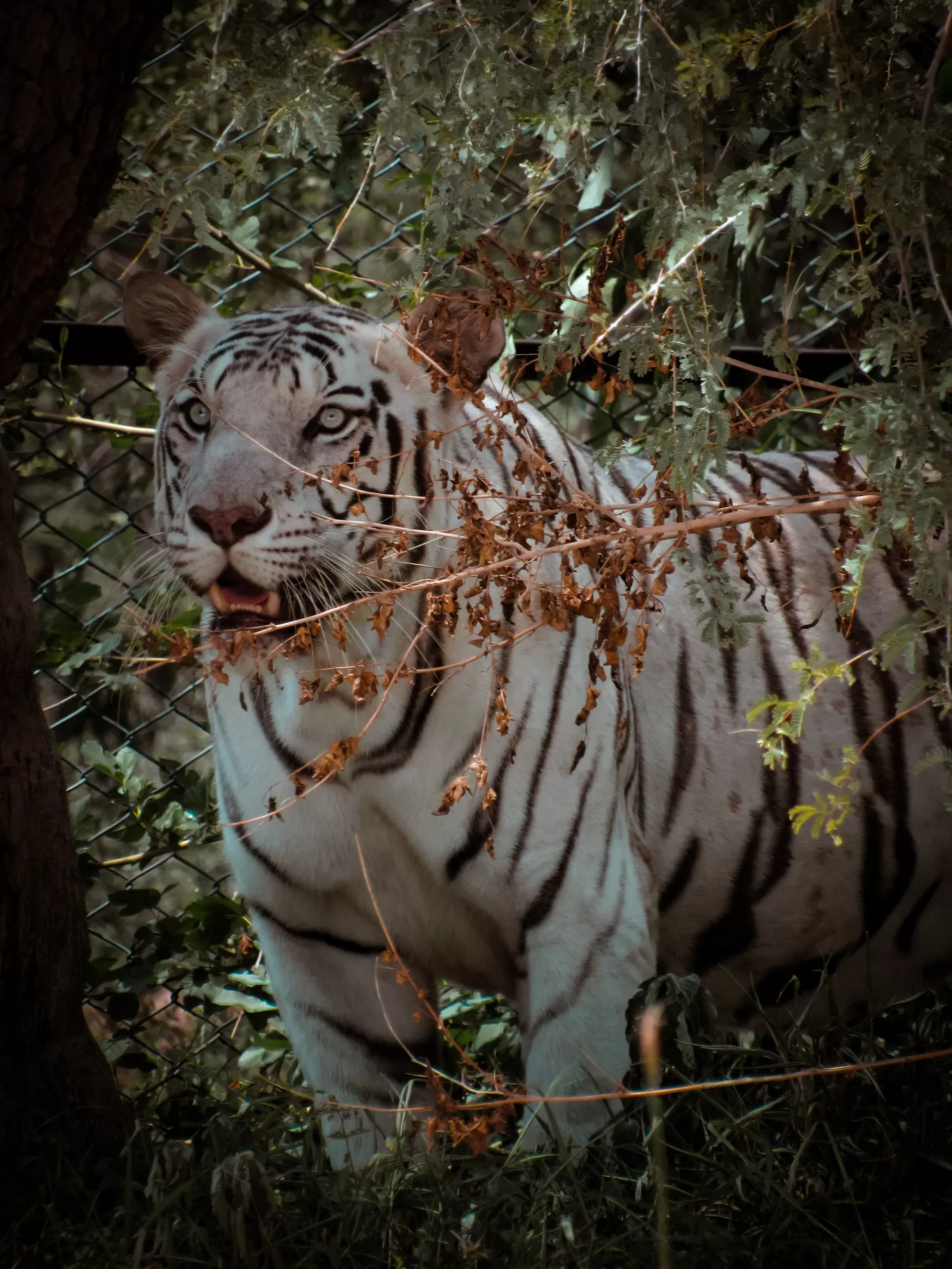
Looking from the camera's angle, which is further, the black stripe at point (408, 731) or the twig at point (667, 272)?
the black stripe at point (408, 731)

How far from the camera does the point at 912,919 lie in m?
2.66

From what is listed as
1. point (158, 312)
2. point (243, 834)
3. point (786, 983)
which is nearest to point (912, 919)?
point (786, 983)

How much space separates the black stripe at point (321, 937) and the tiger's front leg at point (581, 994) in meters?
0.30

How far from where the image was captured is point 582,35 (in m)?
1.87

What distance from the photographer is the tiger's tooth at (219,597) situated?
204 centimetres

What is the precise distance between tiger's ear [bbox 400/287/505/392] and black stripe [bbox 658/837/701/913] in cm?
90

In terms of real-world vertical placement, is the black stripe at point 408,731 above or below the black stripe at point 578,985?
above

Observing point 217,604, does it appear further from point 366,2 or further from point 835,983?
point 366,2

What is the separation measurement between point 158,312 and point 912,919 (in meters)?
1.76

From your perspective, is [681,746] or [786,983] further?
[786,983]

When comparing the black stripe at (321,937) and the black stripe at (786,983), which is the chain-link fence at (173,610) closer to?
the black stripe at (321,937)

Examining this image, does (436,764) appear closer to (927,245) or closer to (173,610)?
(173,610)

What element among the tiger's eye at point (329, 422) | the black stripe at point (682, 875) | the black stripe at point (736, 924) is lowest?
the black stripe at point (736, 924)

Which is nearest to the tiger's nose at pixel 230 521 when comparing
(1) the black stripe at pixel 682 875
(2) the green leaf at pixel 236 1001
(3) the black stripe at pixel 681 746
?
(3) the black stripe at pixel 681 746
